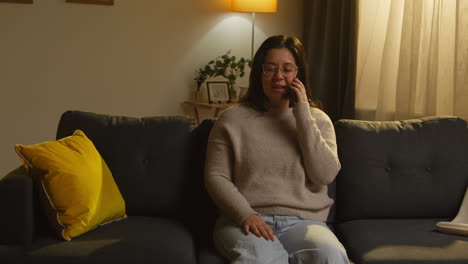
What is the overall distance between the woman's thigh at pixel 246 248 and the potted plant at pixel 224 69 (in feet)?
8.71

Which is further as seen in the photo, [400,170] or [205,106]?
[205,106]

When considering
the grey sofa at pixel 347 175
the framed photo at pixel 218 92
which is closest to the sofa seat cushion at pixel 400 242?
the grey sofa at pixel 347 175

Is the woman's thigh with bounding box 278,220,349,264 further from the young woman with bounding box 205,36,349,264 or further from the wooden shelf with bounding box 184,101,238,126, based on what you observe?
the wooden shelf with bounding box 184,101,238,126

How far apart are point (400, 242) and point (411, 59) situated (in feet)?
5.11

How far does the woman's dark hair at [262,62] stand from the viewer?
7.30 ft

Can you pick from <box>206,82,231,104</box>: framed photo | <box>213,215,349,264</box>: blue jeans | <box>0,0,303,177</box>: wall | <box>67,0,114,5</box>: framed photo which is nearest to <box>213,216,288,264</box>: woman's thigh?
<box>213,215,349,264</box>: blue jeans

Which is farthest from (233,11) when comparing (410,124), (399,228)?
(399,228)

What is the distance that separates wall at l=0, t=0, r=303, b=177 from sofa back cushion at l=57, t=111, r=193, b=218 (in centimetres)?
213

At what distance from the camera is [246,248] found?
1851 millimetres

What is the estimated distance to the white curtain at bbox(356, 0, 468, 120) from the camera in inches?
119

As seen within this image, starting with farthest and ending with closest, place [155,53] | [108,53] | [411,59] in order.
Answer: [155,53] → [108,53] → [411,59]

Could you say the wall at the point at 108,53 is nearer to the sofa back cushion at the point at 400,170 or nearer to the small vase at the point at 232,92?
the small vase at the point at 232,92

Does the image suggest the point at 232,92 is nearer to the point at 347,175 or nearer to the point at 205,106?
the point at 205,106

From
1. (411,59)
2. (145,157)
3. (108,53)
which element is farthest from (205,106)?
(145,157)
